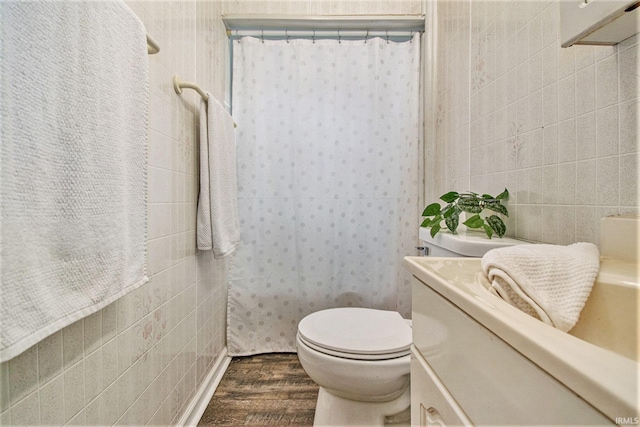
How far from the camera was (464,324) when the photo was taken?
35cm

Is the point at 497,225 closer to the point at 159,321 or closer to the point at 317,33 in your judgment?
the point at 159,321

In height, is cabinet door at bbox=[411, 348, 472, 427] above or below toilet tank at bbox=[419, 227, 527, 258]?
below

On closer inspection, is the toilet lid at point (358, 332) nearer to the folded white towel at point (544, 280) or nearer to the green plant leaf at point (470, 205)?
the green plant leaf at point (470, 205)

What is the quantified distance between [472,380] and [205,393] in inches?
48.9

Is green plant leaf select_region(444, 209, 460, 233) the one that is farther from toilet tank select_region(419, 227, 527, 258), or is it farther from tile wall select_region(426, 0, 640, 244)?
tile wall select_region(426, 0, 640, 244)

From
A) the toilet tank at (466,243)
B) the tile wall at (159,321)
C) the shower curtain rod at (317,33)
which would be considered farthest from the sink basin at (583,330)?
the shower curtain rod at (317,33)

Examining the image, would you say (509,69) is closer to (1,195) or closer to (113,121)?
(113,121)

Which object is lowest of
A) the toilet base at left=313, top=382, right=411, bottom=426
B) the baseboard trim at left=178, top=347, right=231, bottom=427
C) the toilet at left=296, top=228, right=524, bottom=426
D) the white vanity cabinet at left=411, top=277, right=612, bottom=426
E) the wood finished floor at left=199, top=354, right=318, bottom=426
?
the wood finished floor at left=199, top=354, right=318, bottom=426

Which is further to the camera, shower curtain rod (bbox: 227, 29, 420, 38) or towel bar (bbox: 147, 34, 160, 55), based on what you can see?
shower curtain rod (bbox: 227, 29, 420, 38)

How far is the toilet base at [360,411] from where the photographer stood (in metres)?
0.97

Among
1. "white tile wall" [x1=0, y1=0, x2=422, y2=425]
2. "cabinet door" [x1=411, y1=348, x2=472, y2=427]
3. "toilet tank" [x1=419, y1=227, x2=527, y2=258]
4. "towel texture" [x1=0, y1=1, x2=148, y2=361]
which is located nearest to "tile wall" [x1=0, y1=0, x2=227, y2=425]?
"white tile wall" [x1=0, y1=0, x2=422, y2=425]

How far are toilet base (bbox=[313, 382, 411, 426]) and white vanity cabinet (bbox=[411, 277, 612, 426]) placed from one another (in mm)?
518

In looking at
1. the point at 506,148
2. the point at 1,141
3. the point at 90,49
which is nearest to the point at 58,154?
the point at 1,141

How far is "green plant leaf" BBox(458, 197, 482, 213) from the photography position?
2.95ft
